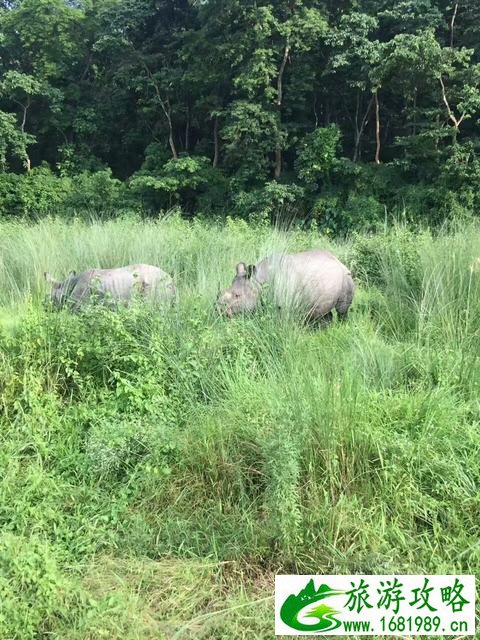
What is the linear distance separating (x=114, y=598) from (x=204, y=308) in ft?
8.40

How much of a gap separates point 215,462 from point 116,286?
8.84ft

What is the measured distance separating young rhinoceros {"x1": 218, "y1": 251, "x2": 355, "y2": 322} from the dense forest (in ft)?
25.6

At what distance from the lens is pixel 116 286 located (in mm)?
5117

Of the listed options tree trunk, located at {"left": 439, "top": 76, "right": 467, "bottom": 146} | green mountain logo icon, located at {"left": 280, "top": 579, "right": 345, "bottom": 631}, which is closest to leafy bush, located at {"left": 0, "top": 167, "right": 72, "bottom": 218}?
tree trunk, located at {"left": 439, "top": 76, "right": 467, "bottom": 146}

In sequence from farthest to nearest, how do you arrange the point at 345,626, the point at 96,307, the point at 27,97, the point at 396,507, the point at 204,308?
the point at 27,97
the point at 204,308
the point at 96,307
the point at 396,507
the point at 345,626

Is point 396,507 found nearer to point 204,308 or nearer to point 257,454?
point 257,454

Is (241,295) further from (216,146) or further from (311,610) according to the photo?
(216,146)

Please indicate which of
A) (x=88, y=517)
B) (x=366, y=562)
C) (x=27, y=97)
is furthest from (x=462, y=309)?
(x=27, y=97)

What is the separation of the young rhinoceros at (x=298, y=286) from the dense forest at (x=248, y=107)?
7.81 meters

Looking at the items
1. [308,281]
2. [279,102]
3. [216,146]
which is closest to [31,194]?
[216,146]

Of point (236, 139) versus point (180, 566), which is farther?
point (236, 139)

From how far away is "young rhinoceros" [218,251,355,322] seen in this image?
4547 mm

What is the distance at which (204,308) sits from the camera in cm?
444

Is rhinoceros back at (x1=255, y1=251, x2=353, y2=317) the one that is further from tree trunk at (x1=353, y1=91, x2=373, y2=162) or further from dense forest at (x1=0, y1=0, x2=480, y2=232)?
tree trunk at (x1=353, y1=91, x2=373, y2=162)
